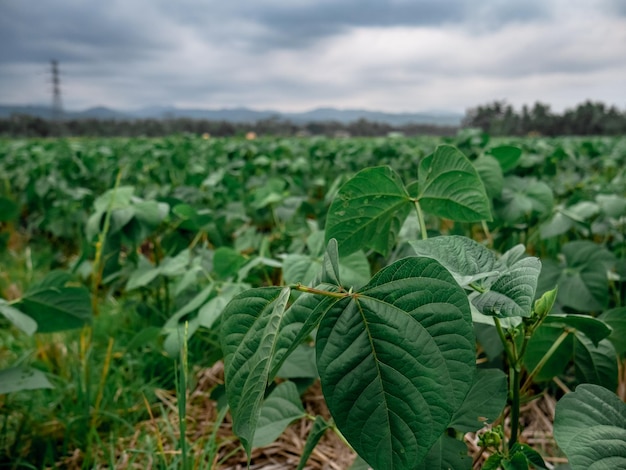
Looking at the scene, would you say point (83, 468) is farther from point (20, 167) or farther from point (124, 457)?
point (20, 167)

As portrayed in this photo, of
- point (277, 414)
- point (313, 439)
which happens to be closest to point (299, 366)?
point (277, 414)

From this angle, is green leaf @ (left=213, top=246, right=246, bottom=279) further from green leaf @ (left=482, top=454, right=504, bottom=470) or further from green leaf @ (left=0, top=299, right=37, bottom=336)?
green leaf @ (left=482, top=454, right=504, bottom=470)

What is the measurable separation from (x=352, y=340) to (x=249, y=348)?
0.33 ft

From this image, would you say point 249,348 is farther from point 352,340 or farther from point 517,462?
point 517,462

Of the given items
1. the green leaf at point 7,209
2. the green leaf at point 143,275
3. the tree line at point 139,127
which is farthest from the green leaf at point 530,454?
the tree line at point 139,127

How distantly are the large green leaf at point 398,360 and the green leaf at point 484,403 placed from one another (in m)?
0.20

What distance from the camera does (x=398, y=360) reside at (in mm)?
468

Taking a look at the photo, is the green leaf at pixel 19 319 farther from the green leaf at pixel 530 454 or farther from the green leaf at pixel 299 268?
the green leaf at pixel 530 454

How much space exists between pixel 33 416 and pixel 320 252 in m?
0.79

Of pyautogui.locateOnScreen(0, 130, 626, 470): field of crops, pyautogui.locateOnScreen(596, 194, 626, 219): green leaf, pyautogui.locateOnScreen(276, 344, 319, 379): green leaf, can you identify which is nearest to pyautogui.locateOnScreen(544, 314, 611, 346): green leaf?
pyautogui.locateOnScreen(0, 130, 626, 470): field of crops

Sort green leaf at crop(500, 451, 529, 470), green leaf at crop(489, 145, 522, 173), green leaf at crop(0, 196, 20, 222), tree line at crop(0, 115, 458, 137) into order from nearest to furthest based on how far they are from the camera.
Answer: green leaf at crop(500, 451, 529, 470) < green leaf at crop(489, 145, 522, 173) < green leaf at crop(0, 196, 20, 222) < tree line at crop(0, 115, 458, 137)

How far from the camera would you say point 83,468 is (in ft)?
3.40

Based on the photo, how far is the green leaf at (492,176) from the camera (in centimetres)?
109

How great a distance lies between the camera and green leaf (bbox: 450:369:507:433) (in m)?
0.62
